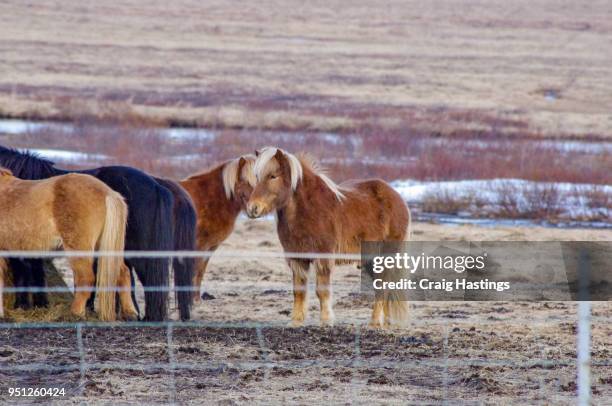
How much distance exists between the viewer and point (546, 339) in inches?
355

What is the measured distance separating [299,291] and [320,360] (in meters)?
1.28

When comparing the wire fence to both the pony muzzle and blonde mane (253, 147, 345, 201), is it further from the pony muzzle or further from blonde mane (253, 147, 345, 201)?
blonde mane (253, 147, 345, 201)

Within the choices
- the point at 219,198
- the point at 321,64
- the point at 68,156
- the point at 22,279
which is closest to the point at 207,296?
the point at 219,198

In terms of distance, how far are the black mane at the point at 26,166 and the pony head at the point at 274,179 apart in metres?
2.14

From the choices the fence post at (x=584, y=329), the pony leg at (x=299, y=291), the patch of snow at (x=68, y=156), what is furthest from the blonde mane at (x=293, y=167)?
the patch of snow at (x=68, y=156)

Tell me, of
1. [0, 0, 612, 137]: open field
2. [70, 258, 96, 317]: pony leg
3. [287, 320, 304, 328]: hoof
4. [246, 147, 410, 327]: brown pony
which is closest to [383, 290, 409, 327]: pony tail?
[246, 147, 410, 327]: brown pony

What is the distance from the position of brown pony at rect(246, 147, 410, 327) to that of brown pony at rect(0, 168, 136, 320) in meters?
1.17

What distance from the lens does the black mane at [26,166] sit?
10219mm

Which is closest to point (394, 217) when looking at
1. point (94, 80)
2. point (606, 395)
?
point (606, 395)

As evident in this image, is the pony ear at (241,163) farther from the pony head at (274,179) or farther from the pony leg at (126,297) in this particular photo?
the pony leg at (126,297)

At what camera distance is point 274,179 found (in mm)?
9273

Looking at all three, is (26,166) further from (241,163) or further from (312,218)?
(312,218)

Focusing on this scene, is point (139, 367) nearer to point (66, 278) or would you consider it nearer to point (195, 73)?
point (66, 278)

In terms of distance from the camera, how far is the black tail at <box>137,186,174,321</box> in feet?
30.8
